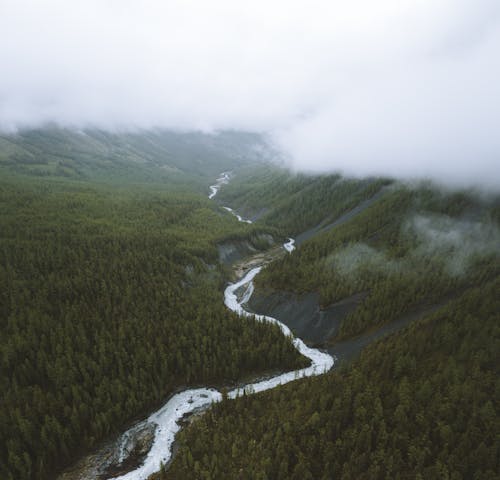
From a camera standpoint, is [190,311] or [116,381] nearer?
[116,381]

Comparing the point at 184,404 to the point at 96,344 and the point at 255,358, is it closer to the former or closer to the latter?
the point at 255,358

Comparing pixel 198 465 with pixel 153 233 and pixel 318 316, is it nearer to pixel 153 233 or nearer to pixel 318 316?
pixel 318 316

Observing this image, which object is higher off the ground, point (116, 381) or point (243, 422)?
point (116, 381)

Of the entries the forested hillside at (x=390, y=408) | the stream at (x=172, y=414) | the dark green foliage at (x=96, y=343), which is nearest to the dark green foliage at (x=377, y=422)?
the forested hillside at (x=390, y=408)

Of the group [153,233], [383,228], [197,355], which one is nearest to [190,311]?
[197,355]

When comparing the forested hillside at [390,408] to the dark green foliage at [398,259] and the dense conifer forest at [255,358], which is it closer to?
the dense conifer forest at [255,358]
